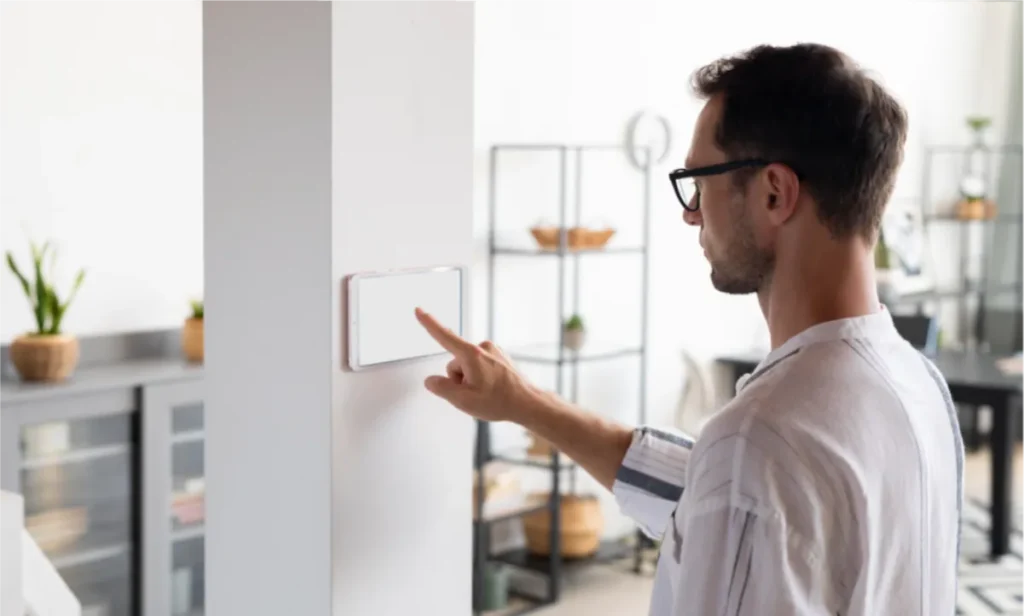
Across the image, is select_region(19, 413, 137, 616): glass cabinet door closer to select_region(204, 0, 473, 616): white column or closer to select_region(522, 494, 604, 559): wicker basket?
select_region(522, 494, 604, 559): wicker basket

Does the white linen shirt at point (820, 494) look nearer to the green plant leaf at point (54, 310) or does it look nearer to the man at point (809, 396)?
the man at point (809, 396)

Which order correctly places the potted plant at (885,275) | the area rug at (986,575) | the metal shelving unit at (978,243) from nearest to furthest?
the area rug at (986,575), the potted plant at (885,275), the metal shelving unit at (978,243)

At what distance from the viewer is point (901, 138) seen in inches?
52.4

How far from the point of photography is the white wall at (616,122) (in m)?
4.84

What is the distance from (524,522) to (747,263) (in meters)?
3.66

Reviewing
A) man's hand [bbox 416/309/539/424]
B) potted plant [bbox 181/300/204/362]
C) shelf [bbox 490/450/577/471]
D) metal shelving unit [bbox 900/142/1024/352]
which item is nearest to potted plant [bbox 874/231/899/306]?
metal shelving unit [bbox 900/142/1024/352]

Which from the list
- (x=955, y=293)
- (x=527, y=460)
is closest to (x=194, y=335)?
(x=527, y=460)

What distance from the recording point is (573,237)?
4680mm

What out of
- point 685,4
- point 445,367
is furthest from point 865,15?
point 445,367

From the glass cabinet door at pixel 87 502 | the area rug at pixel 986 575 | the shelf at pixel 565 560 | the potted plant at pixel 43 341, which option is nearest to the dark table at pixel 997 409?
the area rug at pixel 986 575

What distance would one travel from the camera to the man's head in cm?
127

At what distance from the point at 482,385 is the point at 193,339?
2.66 m

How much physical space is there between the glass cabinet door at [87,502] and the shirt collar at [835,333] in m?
2.82

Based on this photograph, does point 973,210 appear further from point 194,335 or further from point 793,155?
point 793,155
